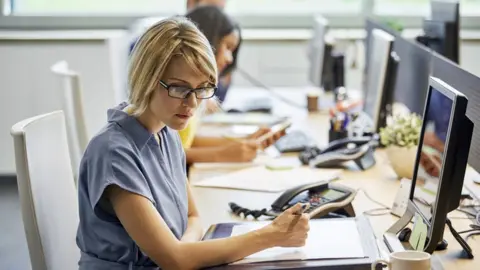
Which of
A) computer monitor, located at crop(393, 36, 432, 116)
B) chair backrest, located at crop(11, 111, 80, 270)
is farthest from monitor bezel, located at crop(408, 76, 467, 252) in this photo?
computer monitor, located at crop(393, 36, 432, 116)

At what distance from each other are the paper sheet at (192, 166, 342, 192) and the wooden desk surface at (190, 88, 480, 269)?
41 millimetres

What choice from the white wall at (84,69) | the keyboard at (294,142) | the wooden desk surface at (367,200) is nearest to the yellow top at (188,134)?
the wooden desk surface at (367,200)

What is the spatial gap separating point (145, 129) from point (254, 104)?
213 centimetres

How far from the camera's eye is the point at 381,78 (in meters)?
2.84

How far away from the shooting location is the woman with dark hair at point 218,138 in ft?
8.79

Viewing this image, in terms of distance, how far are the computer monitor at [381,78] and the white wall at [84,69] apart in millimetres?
1685

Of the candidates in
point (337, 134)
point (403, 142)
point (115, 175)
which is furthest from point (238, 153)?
point (115, 175)

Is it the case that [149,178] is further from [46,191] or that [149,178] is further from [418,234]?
[418,234]

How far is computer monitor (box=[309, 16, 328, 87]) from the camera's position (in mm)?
4035

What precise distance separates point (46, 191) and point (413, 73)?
70.2 inches

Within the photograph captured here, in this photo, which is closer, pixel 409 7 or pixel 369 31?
pixel 369 31

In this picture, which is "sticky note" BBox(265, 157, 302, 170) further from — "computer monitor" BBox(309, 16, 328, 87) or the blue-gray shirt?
"computer monitor" BBox(309, 16, 328, 87)

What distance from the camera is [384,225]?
195 centimetres

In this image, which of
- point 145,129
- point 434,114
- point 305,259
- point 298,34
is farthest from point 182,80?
point 298,34
